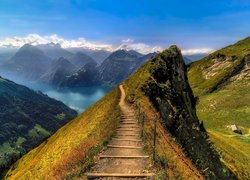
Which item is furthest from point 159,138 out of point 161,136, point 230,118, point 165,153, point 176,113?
point 230,118

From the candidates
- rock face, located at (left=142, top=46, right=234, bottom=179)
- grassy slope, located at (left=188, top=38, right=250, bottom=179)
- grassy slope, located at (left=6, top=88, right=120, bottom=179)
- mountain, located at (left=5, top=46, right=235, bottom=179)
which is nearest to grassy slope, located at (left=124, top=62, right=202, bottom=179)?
mountain, located at (left=5, top=46, right=235, bottom=179)

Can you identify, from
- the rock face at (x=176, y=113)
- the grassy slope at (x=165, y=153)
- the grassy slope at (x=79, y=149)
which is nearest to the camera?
the grassy slope at (x=165, y=153)

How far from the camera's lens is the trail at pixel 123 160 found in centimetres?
2219

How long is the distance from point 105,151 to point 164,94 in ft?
92.3

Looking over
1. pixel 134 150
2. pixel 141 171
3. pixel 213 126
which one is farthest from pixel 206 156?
pixel 213 126

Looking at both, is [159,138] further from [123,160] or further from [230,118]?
[230,118]

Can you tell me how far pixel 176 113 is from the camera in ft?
158

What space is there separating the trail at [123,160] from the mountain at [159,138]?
857 mm

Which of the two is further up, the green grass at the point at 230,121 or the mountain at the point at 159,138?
the mountain at the point at 159,138

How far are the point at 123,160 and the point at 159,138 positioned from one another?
9.96 meters

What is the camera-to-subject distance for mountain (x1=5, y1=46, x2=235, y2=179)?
28531 millimetres

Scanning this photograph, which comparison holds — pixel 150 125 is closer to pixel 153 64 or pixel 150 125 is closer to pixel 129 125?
pixel 129 125

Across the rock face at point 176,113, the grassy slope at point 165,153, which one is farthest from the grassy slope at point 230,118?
the grassy slope at point 165,153

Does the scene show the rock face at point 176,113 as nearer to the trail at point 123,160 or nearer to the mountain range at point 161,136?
the mountain range at point 161,136
